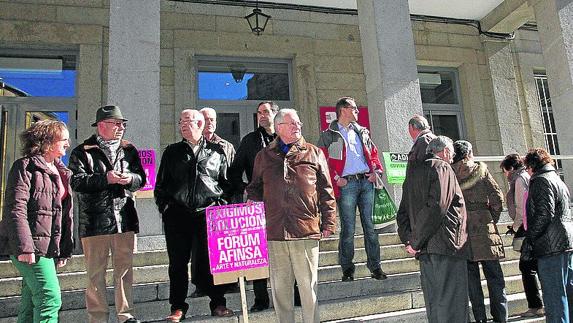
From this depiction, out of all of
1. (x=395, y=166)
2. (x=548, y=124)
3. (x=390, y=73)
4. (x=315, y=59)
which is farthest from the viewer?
(x=548, y=124)

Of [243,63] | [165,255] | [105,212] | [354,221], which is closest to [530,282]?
[354,221]

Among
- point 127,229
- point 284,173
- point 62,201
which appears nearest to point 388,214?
point 284,173

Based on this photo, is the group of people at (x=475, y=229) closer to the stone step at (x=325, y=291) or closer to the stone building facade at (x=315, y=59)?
the stone step at (x=325, y=291)

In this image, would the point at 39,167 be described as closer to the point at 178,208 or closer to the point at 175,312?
the point at 178,208

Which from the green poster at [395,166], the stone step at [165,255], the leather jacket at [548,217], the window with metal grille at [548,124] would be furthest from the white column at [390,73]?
the window with metal grille at [548,124]

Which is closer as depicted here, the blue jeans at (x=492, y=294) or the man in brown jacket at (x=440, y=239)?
the man in brown jacket at (x=440, y=239)

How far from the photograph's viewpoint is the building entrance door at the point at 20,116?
24.6ft

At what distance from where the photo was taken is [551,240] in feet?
13.5

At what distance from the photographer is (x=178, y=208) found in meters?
3.92

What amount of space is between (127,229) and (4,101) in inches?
211

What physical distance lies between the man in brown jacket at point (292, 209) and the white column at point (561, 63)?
581cm

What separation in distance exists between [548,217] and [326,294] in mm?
2091

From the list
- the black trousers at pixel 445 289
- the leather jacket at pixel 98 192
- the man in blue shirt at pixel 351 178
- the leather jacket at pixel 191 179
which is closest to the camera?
the black trousers at pixel 445 289

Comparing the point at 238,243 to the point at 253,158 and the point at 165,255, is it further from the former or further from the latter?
the point at 165,255
